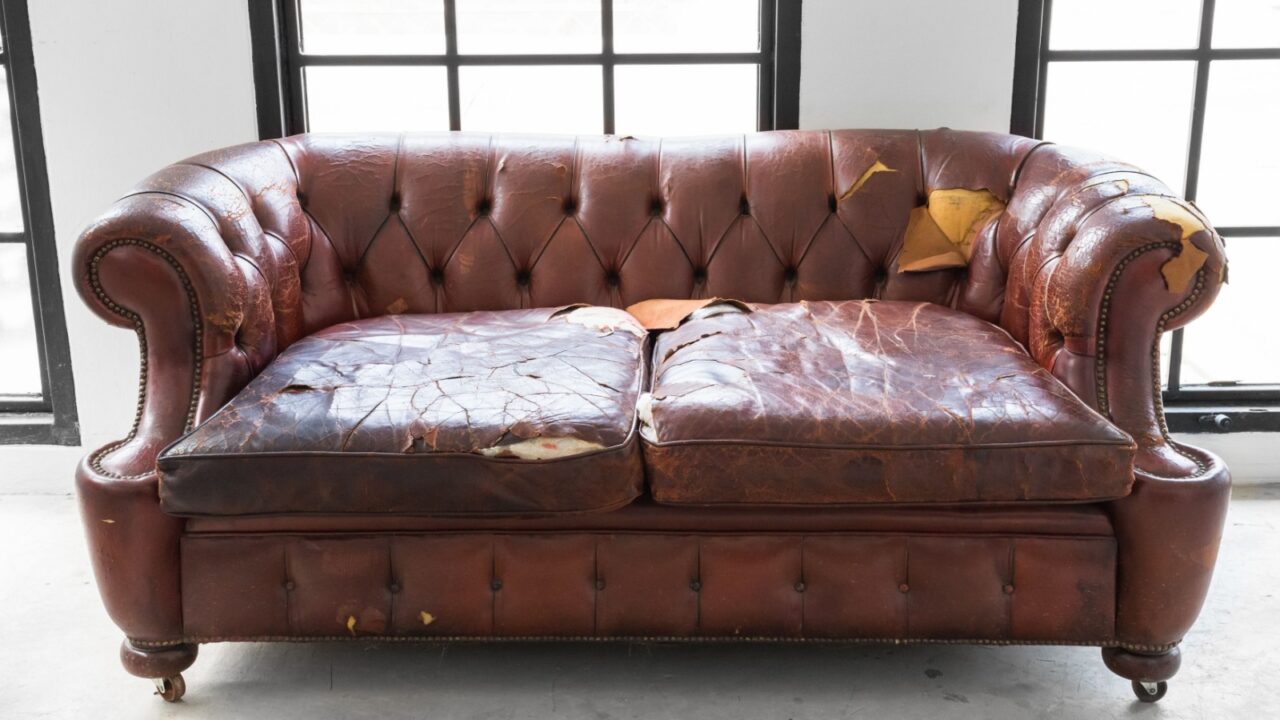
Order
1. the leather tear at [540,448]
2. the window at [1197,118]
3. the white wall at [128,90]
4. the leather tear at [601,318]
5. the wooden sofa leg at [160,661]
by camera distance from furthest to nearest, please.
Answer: the window at [1197,118], the white wall at [128,90], the leather tear at [601,318], the wooden sofa leg at [160,661], the leather tear at [540,448]

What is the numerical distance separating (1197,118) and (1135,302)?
1.18 metres

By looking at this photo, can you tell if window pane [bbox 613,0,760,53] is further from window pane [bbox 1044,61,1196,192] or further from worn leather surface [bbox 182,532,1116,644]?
worn leather surface [bbox 182,532,1116,644]

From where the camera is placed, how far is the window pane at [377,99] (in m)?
2.78

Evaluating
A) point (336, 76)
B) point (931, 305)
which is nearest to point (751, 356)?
point (931, 305)

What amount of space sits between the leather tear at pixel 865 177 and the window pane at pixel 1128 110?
0.60 metres

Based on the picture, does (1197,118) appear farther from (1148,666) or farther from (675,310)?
(1148,666)

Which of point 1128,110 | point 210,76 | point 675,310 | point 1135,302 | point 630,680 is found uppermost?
point 210,76

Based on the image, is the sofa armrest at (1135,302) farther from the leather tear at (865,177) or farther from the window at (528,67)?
the window at (528,67)

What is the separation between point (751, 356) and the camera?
2.00 metres

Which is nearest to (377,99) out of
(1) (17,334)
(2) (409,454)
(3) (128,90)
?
(3) (128,90)

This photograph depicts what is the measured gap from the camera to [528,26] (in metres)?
2.75

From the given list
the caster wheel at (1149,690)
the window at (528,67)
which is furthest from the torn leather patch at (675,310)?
the caster wheel at (1149,690)

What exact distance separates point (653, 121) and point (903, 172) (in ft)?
2.24

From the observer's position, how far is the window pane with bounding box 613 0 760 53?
2748mm
